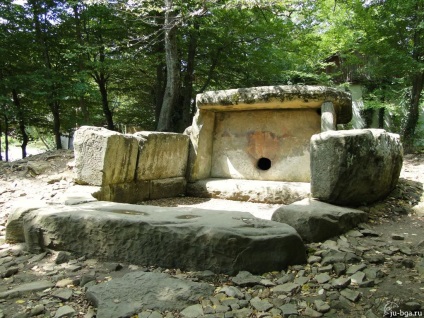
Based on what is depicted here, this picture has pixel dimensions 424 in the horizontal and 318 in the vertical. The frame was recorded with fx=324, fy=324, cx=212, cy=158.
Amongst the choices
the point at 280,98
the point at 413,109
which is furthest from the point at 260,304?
the point at 413,109

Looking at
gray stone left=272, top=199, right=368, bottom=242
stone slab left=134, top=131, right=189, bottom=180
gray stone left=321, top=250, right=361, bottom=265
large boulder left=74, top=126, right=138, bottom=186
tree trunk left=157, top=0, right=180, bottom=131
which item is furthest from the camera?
Result: tree trunk left=157, top=0, right=180, bottom=131

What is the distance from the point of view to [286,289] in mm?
2109

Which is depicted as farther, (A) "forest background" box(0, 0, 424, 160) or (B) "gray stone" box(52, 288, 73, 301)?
(A) "forest background" box(0, 0, 424, 160)

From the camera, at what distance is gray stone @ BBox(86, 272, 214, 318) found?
1.83 meters

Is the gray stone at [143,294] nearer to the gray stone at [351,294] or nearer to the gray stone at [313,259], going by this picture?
the gray stone at [351,294]

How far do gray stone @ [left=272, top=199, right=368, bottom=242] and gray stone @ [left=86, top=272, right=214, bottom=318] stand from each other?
4.44 feet

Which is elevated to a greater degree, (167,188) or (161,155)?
(161,155)

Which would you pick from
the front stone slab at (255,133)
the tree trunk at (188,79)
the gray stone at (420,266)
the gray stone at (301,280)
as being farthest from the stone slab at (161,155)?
the tree trunk at (188,79)

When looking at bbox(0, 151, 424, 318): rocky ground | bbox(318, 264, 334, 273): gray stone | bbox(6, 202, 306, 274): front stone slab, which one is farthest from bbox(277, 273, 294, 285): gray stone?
bbox(318, 264, 334, 273): gray stone

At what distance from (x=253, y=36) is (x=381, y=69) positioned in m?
3.74

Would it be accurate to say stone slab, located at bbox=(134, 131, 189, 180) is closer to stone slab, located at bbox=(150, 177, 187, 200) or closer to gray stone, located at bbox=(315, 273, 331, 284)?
stone slab, located at bbox=(150, 177, 187, 200)

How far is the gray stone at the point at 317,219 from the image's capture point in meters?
3.11

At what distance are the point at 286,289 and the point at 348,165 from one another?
212 centimetres

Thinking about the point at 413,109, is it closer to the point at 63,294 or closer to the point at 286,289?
the point at 286,289
